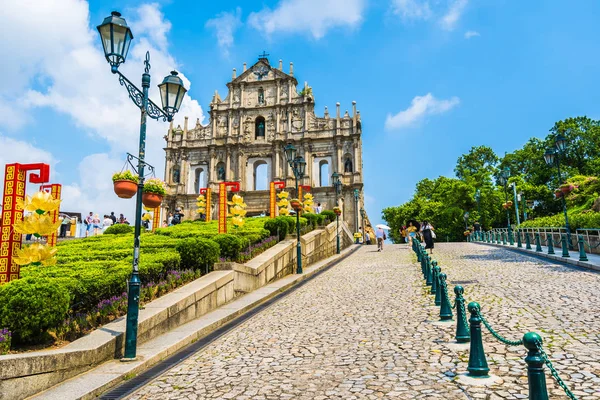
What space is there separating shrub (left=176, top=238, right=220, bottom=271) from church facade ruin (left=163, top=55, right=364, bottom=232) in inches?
1163

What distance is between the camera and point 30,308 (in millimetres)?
5016

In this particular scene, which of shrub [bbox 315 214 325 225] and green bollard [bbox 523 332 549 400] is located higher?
shrub [bbox 315 214 325 225]

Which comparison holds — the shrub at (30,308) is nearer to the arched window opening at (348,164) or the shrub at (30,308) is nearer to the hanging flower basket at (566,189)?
the hanging flower basket at (566,189)

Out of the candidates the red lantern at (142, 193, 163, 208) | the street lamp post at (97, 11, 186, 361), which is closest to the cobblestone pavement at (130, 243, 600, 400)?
the street lamp post at (97, 11, 186, 361)

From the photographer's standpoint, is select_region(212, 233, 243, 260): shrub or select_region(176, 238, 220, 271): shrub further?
select_region(212, 233, 243, 260): shrub

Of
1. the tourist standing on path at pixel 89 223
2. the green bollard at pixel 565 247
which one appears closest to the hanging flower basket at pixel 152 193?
the green bollard at pixel 565 247

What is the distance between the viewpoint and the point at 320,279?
13.5 metres

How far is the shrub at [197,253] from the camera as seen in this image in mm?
9461

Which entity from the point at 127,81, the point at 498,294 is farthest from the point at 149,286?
the point at 498,294

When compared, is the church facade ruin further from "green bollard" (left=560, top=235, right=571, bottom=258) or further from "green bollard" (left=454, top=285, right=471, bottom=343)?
"green bollard" (left=454, top=285, right=471, bottom=343)

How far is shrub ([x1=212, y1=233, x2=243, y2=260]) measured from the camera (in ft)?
37.1

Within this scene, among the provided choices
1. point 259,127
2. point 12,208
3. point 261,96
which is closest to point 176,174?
point 259,127

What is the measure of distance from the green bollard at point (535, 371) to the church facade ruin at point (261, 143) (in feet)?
120

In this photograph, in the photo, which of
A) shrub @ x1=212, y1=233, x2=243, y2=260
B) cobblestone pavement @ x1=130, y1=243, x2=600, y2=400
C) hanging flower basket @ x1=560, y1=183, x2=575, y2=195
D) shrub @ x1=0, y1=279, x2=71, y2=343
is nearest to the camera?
cobblestone pavement @ x1=130, y1=243, x2=600, y2=400
